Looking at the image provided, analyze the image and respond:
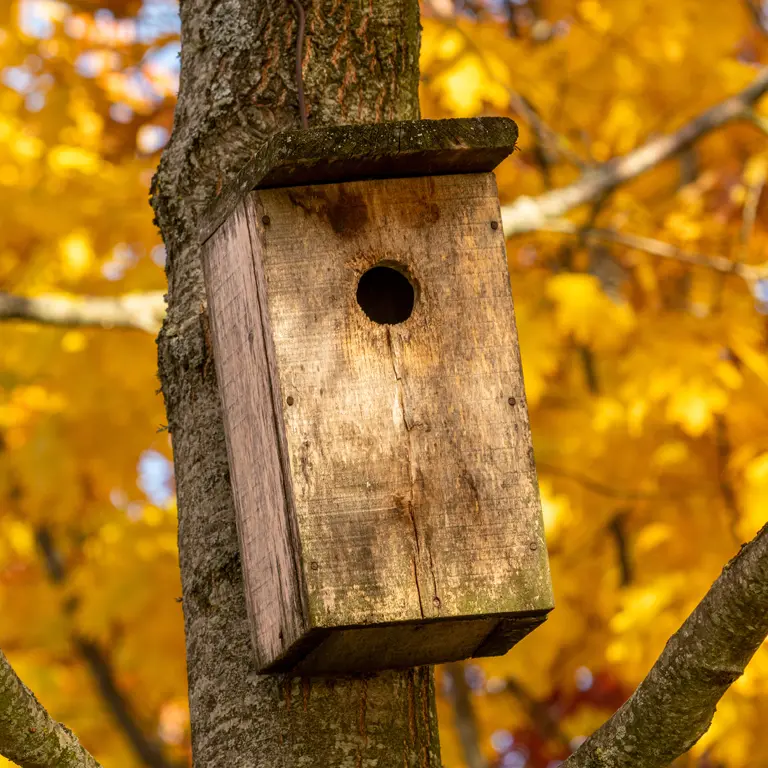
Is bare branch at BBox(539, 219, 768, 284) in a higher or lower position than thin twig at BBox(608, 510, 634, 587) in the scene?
higher

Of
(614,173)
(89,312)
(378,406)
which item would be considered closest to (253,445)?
(378,406)

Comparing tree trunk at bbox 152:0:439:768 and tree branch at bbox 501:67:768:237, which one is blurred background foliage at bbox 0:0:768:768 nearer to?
tree branch at bbox 501:67:768:237

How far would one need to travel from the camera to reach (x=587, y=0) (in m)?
4.98

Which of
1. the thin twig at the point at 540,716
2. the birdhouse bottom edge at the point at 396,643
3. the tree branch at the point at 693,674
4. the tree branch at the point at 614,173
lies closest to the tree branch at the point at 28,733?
the birdhouse bottom edge at the point at 396,643

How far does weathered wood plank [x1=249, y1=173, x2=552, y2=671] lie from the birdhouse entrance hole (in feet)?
0.25

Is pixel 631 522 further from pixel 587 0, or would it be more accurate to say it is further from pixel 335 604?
pixel 335 604

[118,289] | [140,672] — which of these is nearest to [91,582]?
[140,672]

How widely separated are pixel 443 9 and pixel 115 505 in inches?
103

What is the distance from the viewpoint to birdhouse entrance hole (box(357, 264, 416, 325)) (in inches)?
78.7

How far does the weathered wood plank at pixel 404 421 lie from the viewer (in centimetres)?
179

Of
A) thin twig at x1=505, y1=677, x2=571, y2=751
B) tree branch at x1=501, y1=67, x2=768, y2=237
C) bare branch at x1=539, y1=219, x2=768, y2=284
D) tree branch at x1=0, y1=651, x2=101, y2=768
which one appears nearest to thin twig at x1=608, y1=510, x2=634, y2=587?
thin twig at x1=505, y1=677, x2=571, y2=751

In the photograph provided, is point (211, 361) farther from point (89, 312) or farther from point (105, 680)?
point (105, 680)

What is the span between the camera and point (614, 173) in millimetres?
3805

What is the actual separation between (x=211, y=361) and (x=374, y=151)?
466 mm
